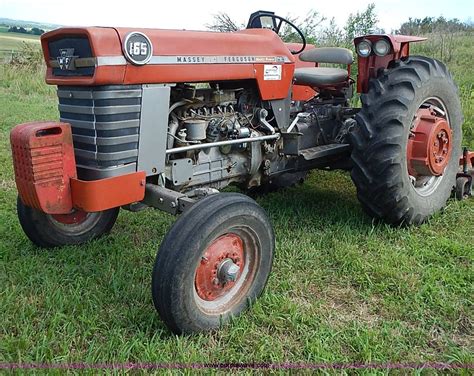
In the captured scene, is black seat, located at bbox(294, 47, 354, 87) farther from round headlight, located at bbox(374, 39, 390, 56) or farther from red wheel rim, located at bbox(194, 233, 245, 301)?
red wheel rim, located at bbox(194, 233, 245, 301)

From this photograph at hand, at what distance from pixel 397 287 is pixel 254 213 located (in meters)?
1.02

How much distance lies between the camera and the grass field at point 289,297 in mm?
2336

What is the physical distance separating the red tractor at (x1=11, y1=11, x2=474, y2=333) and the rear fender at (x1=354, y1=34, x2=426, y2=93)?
1 centimetres

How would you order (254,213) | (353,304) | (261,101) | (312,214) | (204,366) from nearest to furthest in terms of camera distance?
(204,366)
(254,213)
(353,304)
(261,101)
(312,214)

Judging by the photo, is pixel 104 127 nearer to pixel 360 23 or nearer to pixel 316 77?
pixel 316 77

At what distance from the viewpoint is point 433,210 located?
3910 millimetres

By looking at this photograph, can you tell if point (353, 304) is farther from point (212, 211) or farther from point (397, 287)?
point (212, 211)

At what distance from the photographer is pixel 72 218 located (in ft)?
11.2

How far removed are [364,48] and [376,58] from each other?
0.13 m

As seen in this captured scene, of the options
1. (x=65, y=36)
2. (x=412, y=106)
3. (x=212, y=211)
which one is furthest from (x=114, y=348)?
(x=412, y=106)

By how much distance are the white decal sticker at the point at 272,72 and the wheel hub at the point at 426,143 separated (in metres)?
1.15

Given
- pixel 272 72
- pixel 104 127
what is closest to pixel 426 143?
pixel 272 72

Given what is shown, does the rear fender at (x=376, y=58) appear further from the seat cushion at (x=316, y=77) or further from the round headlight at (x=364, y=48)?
the seat cushion at (x=316, y=77)

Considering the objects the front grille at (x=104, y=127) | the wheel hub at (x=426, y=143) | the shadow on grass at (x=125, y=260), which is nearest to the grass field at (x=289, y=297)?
the shadow on grass at (x=125, y=260)
